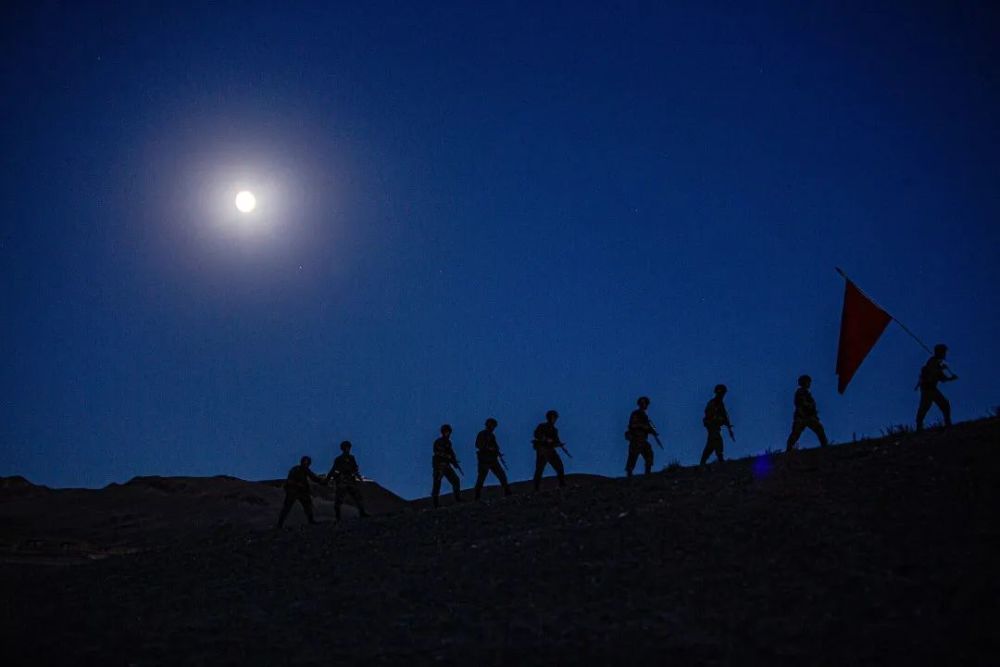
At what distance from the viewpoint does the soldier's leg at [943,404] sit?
15164 mm

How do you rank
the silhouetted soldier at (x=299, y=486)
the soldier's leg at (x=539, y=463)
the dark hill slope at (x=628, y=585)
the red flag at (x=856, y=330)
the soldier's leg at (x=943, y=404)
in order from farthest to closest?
the silhouetted soldier at (x=299, y=486), the soldier's leg at (x=539, y=463), the red flag at (x=856, y=330), the soldier's leg at (x=943, y=404), the dark hill slope at (x=628, y=585)

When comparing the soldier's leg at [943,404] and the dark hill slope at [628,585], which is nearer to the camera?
the dark hill slope at [628,585]

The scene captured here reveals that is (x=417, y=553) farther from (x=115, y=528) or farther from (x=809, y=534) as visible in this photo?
(x=115, y=528)

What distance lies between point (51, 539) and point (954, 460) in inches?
1373

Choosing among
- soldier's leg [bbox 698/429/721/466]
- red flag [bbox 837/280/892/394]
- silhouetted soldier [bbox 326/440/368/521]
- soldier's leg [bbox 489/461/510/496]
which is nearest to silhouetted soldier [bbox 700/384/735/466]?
soldier's leg [bbox 698/429/721/466]

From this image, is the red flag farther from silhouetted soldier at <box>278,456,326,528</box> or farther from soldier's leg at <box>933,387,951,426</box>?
silhouetted soldier at <box>278,456,326,528</box>

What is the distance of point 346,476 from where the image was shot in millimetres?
18453

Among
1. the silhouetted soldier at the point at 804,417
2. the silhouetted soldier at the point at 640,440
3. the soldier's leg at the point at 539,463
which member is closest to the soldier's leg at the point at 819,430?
the silhouetted soldier at the point at 804,417

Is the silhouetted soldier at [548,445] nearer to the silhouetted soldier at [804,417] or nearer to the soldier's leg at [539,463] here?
the soldier's leg at [539,463]

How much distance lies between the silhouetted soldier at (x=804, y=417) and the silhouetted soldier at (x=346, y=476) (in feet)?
31.4

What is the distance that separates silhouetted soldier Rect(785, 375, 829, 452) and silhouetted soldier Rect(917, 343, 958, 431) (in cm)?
191

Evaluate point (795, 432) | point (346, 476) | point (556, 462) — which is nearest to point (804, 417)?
point (795, 432)

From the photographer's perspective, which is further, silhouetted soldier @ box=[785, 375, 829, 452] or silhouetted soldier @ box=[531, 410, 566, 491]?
silhouetted soldier @ box=[531, 410, 566, 491]

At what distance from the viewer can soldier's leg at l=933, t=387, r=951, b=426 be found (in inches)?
597
